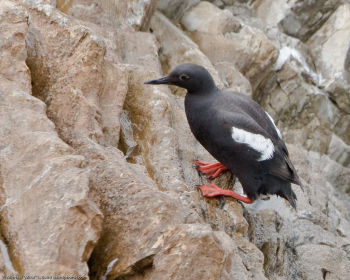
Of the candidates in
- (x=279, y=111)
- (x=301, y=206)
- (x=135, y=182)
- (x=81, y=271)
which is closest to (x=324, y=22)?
(x=279, y=111)

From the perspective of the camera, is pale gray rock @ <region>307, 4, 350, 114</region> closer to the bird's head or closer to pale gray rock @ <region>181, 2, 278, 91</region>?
pale gray rock @ <region>181, 2, 278, 91</region>

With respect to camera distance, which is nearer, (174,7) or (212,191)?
(212,191)

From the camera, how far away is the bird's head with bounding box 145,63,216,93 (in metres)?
4.84

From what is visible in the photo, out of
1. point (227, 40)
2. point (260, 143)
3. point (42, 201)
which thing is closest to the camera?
point (42, 201)

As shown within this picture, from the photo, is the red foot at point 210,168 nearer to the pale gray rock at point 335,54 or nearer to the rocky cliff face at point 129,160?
the rocky cliff face at point 129,160

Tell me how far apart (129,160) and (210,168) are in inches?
36.7

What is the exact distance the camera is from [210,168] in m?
5.07

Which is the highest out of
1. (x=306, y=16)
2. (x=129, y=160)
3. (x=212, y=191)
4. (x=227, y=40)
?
(x=306, y=16)

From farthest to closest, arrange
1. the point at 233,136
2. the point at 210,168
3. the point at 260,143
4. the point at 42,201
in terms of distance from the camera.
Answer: the point at 210,168 → the point at 260,143 → the point at 233,136 → the point at 42,201

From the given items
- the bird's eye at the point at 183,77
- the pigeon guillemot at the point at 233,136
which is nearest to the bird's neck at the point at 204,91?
the pigeon guillemot at the point at 233,136

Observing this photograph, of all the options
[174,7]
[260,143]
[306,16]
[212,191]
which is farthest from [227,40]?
[212,191]

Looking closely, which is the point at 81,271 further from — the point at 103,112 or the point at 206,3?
the point at 206,3

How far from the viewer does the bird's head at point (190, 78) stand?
4844mm

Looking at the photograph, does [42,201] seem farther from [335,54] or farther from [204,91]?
[335,54]
